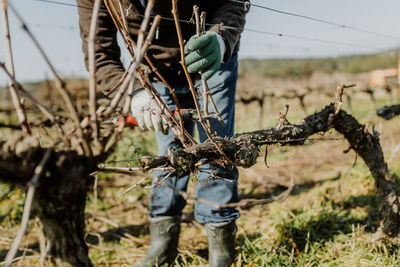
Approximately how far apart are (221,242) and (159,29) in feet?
5.33

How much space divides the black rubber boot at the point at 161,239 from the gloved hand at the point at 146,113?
1014 millimetres

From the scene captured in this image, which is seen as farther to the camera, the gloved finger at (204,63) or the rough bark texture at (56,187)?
the gloved finger at (204,63)

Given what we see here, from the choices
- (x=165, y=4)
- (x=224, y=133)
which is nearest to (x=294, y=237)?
(x=224, y=133)

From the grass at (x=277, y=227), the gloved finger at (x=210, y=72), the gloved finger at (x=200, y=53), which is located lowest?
the grass at (x=277, y=227)

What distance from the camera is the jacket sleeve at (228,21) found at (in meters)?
1.80

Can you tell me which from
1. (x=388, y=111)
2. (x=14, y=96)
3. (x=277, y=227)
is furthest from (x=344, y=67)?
(x=14, y=96)

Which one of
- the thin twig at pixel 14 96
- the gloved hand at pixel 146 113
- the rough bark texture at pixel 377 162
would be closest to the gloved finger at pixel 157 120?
the gloved hand at pixel 146 113

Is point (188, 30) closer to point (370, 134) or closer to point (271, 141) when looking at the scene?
point (271, 141)

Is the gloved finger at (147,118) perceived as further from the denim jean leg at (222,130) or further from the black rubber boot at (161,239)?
the black rubber boot at (161,239)

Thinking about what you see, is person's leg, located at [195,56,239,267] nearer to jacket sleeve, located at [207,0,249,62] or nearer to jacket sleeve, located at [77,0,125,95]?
jacket sleeve, located at [207,0,249,62]

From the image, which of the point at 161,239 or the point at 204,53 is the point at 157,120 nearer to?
the point at 204,53

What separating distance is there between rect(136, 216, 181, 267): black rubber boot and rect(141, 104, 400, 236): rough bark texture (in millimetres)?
1111

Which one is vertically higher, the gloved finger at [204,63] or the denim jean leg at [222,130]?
the gloved finger at [204,63]

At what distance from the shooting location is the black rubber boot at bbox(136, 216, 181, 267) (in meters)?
2.41
